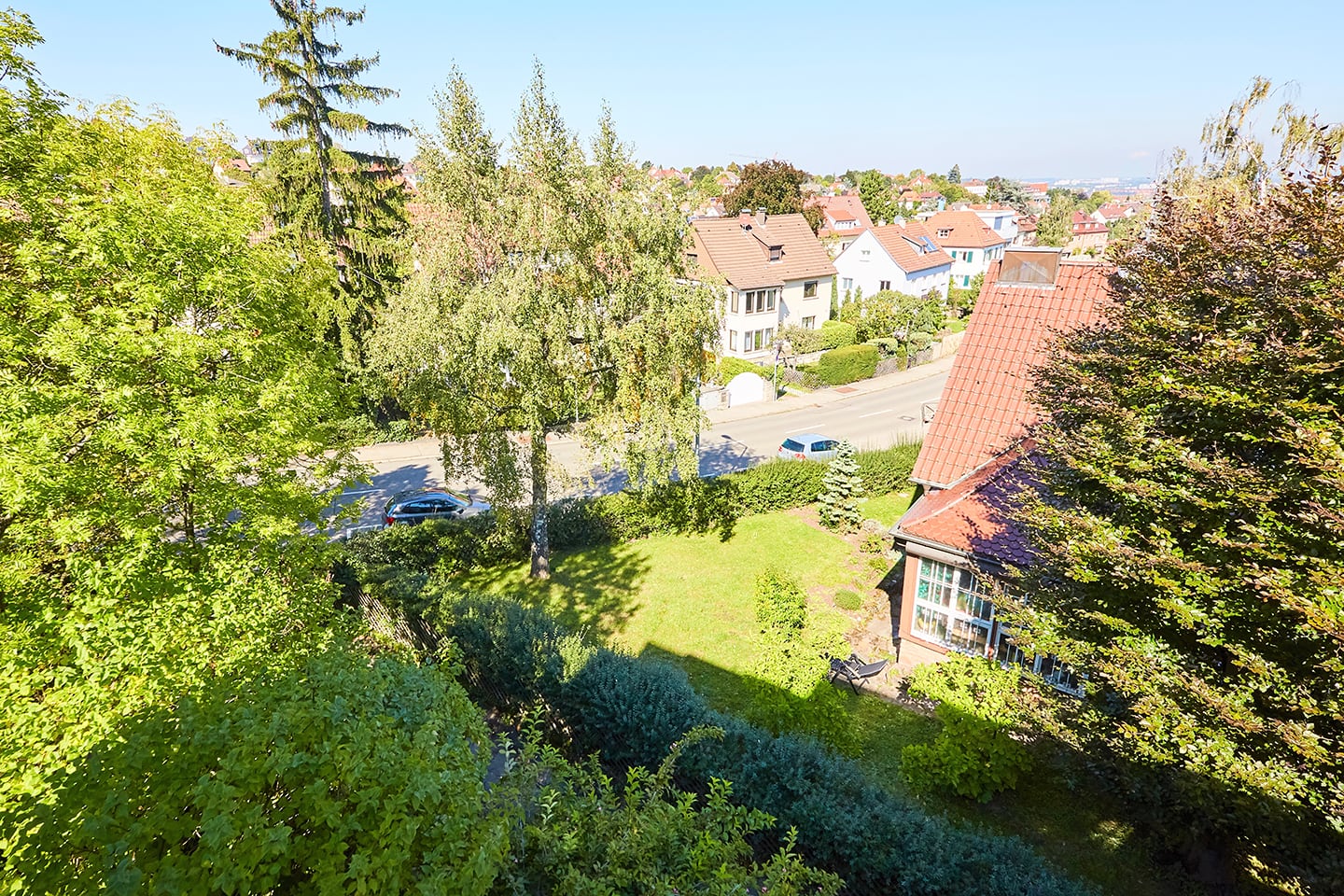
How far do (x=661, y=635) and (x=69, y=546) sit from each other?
11.0 metres

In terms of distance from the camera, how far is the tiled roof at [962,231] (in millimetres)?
62781

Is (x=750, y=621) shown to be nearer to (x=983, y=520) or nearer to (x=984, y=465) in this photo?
(x=983, y=520)

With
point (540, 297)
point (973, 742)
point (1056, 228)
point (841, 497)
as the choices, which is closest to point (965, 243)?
point (1056, 228)

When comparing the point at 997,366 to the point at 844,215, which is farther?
the point at 844,215

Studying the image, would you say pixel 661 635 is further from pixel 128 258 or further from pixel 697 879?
pixel 128 258

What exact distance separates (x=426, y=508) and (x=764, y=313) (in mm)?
26579

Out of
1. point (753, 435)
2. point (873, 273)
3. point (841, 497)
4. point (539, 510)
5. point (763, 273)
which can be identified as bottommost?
point (753, 435)

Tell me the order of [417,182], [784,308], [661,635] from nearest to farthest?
[417,182] < [661,635] < [784,308]

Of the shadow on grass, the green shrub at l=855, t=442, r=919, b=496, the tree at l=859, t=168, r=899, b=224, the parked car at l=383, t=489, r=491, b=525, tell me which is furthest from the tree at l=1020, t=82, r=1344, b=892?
the tree at l=859, t=168, r=899, b=224

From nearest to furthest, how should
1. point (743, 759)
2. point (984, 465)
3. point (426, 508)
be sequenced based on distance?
point (743, 759) < point (984, 465) < point (426, 508)

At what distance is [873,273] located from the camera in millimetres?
53844

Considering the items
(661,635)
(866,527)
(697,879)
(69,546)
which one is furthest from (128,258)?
(866,527)

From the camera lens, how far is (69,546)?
8.38 m

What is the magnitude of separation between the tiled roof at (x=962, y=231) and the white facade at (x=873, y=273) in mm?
8724
